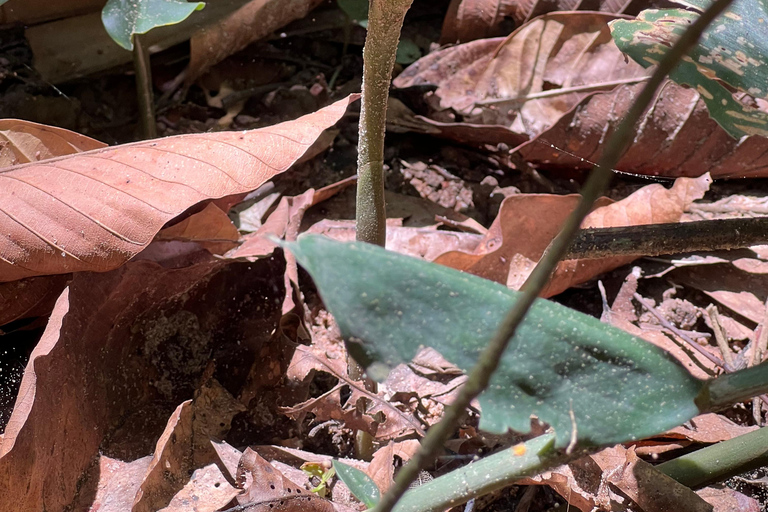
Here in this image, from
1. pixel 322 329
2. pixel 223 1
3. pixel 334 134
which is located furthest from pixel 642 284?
pixel 223 1

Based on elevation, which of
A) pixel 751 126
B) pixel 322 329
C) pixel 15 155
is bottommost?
pixel 322 329

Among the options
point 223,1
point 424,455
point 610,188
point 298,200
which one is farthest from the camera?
point 223,1

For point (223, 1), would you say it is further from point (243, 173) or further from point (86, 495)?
point (86, 495)

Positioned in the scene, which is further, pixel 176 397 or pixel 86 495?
pixel 176 397

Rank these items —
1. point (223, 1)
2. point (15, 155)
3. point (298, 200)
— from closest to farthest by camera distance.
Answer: point (15, 155) < point (298, 200) < point (223, 1)

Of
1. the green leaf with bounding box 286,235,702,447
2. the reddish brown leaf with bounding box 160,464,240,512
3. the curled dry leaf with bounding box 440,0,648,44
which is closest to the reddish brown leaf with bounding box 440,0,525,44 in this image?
the curled dry leaf with bounding box 440,0,648,44

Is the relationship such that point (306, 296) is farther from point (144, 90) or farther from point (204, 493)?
point (144, 90)

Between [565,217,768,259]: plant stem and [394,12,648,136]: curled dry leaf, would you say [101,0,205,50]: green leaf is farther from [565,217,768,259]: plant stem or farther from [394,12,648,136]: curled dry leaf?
[565,217,768,259]: plant stem
